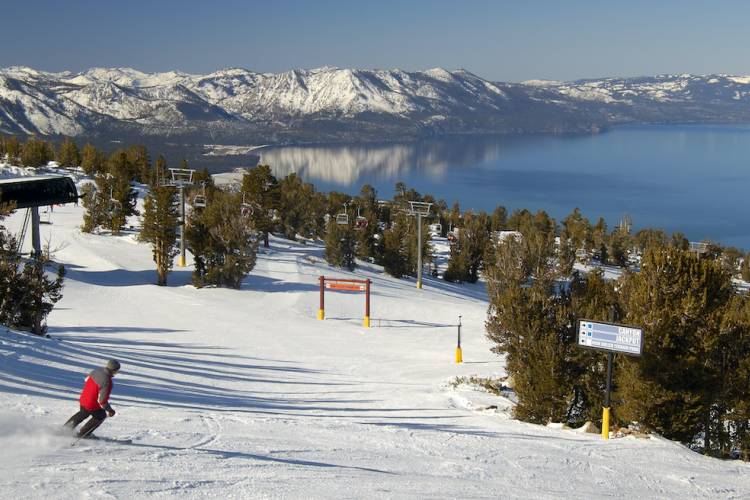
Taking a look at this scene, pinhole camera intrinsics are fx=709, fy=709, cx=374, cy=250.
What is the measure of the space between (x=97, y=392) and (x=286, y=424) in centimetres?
327

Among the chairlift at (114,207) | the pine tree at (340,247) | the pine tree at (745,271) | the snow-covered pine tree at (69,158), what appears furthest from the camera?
the snow-covered pine tree at (69,158)

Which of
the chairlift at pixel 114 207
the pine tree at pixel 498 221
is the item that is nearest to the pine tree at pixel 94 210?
the chairlift at pixel 114 207

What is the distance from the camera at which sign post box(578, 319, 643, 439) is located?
12305mm

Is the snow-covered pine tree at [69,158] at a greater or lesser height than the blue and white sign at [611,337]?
greater

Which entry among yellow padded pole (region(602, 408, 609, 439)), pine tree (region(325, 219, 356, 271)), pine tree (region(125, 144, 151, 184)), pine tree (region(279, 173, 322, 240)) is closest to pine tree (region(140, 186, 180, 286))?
pine tree (region(325, 219, 356, 271))

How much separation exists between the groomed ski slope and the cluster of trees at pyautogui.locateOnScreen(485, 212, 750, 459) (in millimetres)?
901

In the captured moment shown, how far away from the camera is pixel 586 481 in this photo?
32.5ft

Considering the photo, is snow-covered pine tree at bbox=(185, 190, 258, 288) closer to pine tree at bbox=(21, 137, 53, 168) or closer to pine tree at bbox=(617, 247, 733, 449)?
pine tree at bbox=(617, 247, 733, 449)

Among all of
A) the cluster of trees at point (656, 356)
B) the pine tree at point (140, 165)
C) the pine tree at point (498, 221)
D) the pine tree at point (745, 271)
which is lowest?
the pine tree at point (745, 271)

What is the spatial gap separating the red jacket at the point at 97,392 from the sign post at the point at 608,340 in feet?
27.0

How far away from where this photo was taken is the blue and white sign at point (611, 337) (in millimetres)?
12289

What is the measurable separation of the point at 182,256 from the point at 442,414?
76.1 ft

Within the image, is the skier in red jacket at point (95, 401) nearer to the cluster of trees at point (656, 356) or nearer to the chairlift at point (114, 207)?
the cluster of trees at point (656, 356)

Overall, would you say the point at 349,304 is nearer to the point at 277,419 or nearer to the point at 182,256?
the point at 182,256
